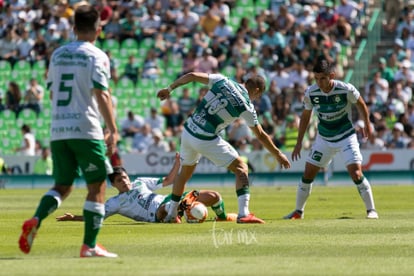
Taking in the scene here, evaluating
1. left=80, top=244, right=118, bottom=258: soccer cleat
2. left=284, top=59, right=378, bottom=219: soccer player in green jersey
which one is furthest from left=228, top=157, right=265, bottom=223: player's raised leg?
left=80, top=244, right=118, bottom=258: soccer cleat

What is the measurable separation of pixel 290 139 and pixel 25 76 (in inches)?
377

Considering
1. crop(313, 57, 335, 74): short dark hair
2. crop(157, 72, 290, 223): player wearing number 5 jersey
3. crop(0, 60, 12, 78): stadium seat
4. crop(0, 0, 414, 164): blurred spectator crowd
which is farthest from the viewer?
A: crop(0, 60, 12, 78): stadium seat

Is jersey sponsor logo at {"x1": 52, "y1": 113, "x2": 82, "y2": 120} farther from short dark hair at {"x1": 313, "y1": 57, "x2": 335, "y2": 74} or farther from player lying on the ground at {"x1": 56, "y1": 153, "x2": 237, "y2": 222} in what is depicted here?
short dark hair at {"x1": 313, "y1": 57, "x2": 335, "y2": 74}

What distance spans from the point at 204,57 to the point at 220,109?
19919mm

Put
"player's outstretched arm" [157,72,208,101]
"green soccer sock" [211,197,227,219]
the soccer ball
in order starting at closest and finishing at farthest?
"player's outstretched arm" [157,72,208,101] → the soccer ball → "green soccer sock" [211,197,227,219]

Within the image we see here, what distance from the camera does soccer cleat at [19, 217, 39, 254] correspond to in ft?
36.6

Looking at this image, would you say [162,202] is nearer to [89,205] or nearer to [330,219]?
[330,219]

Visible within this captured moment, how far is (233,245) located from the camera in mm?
12648

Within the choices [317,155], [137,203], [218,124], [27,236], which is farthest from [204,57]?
[27,236]

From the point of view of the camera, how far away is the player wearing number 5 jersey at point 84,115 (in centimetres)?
1123

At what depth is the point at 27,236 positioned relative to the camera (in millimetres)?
11180

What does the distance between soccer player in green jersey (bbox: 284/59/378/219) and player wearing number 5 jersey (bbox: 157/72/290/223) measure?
5.82 feet

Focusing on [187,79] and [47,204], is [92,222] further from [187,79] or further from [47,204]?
[187,79]

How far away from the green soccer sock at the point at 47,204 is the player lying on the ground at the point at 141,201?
15.3 ft
